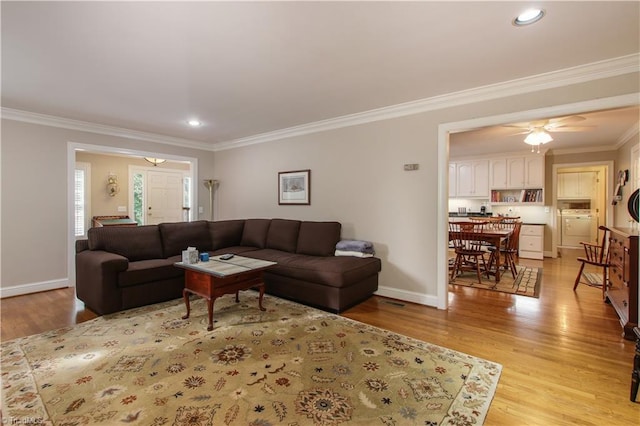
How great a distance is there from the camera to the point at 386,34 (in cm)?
223

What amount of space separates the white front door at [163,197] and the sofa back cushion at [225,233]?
3643 mm

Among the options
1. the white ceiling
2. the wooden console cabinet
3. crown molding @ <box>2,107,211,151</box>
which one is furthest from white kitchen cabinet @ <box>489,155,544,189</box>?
crown molding @ <box>2,107,211,151</box>

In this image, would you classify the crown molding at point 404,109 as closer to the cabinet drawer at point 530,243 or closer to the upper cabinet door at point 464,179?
the upper cabinet door at point 464,179

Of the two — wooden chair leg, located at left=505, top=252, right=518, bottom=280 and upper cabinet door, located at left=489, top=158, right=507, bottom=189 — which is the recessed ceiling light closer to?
wooden chair leg, located at left=505, top=252, right=518, bottom=280

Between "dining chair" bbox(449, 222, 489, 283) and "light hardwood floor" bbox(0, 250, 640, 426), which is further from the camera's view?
"dining chair" bbox(449, 222, 489, 283)

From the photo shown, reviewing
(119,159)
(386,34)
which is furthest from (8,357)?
(119,159)

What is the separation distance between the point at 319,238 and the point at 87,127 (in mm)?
3882

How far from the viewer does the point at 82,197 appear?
6625mm

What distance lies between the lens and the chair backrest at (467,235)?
4.93 metres

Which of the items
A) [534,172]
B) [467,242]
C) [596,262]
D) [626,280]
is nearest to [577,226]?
[534,172]

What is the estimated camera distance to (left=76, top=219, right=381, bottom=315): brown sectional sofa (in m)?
3.39

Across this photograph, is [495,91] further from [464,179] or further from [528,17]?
[464,179]

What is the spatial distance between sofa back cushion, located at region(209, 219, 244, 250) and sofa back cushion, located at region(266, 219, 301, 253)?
2.15 ft

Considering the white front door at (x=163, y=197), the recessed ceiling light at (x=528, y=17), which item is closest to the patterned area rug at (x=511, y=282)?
the recessed ceiling light at (x=528, y=17)
